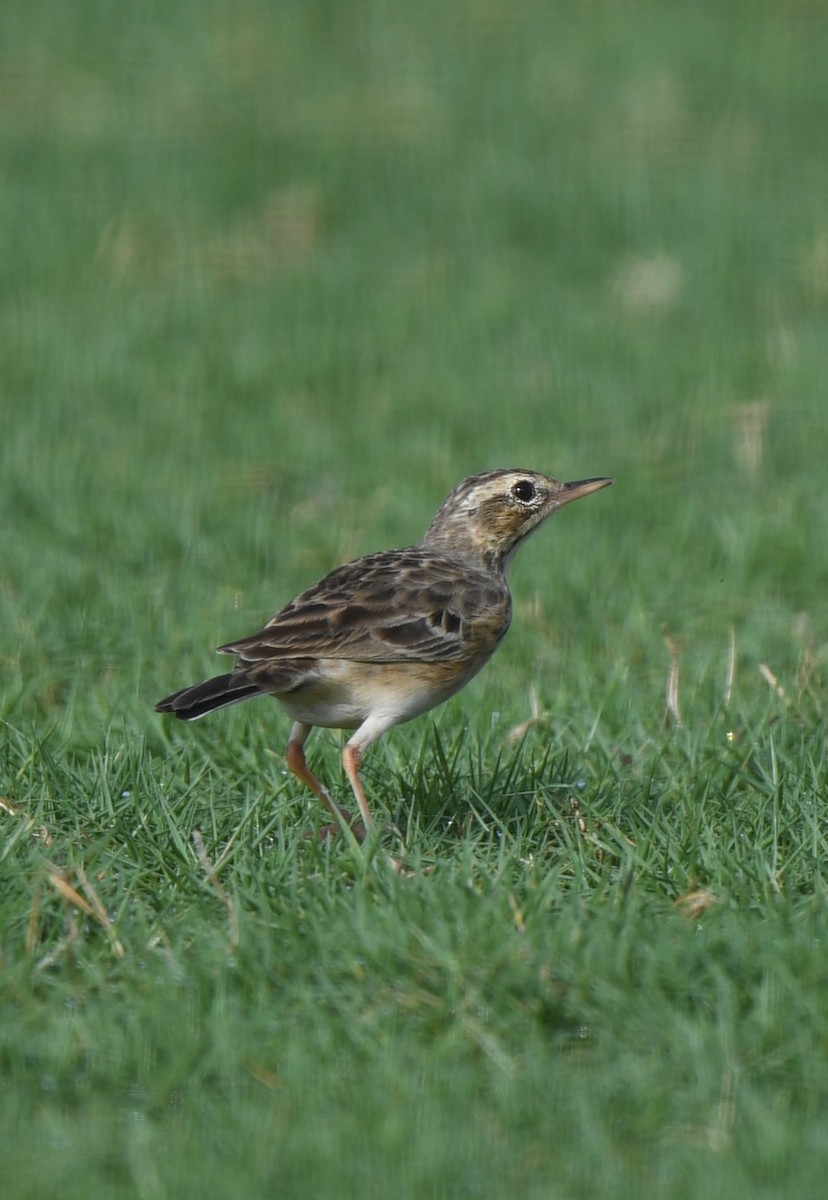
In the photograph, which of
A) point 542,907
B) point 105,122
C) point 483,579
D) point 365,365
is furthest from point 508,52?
point 542,907

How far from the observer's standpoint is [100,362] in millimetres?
12656

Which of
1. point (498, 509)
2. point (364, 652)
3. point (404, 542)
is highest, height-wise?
point (498, 509)

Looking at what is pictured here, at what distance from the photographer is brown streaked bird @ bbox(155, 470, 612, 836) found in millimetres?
6012

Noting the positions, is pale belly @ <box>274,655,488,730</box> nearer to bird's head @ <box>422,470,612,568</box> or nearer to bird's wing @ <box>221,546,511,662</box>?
bird's wing @ <box>221,546,511,662</box>

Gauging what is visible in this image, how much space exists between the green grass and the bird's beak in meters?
0.83

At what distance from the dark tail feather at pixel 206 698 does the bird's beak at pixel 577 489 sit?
61.1 inches

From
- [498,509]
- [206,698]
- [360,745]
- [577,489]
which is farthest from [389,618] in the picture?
[577,489]

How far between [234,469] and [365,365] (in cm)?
216

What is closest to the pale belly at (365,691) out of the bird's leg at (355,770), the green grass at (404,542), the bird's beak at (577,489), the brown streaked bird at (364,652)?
the brown streaked bird at (364,652)

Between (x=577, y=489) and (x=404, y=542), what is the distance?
2.85m

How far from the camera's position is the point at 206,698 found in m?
5.87

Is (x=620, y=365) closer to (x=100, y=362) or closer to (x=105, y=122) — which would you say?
(x=100, y=362)

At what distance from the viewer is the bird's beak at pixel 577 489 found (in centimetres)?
686

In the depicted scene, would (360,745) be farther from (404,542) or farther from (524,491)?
(404,542)
